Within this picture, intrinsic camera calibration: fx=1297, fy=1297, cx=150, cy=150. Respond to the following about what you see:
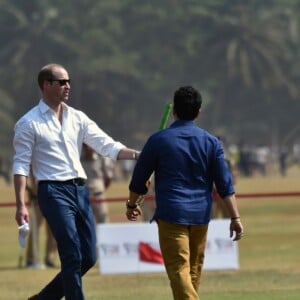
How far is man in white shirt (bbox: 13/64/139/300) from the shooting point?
9.02m

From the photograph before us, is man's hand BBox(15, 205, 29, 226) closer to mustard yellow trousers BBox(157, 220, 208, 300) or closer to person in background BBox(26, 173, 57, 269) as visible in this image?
mustard yellow trousers BBox(157, 220, 208, 300)

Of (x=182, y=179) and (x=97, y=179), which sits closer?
(x=182, y=179)

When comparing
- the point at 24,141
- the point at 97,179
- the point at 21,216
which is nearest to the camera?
the point at 21,216

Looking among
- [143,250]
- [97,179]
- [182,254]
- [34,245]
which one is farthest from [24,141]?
[97,179]

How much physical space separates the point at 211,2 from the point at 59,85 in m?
93.5

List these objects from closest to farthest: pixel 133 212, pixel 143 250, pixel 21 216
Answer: pixel 133 212, pixel 21 216, pixel 143 250

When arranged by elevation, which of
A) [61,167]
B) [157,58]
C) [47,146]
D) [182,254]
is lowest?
[157,58]

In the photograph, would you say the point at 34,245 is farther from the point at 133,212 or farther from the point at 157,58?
the point at 157,58

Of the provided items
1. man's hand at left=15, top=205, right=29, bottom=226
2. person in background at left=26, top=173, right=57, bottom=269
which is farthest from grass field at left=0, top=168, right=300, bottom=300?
man's hand at left=15, top=205, right=29, bottom=226

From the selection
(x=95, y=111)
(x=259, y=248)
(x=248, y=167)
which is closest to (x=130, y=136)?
(x=95, y=111)

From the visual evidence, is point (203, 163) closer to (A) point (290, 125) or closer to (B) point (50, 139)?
(B) point (50, 139)

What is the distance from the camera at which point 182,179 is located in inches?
333

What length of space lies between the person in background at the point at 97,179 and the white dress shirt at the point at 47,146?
7535 millimetres

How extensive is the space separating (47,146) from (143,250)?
21.6 ft
